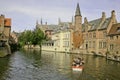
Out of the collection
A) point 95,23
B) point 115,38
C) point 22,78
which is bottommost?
point 22,78

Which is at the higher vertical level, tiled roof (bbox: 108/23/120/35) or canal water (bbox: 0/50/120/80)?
tiled roof (bbox: 108/23/120/35)

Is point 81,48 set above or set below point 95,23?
below

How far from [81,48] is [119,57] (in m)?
30.0

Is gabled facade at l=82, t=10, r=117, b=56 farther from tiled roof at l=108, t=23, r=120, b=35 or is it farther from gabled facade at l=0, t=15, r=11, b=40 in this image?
gabled facade at l=0, t=15, r=11, b=40

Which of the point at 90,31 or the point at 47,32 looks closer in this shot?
the point at 90,31

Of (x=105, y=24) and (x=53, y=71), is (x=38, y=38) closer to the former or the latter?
(x=105, y=24)

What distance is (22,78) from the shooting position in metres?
29.6

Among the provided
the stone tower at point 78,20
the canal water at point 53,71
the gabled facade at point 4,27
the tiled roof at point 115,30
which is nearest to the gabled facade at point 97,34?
the tiled roof at point 115,30

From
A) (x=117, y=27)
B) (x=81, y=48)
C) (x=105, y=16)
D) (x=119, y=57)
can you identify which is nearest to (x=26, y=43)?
(x=81, y=48)

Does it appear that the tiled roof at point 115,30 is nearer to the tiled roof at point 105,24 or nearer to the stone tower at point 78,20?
the tiled roof at point 105,24

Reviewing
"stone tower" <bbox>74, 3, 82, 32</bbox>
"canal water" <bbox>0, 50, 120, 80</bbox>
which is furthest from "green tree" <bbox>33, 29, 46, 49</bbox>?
"canal water" <bbox>0, 50, 120, 80</bbox>

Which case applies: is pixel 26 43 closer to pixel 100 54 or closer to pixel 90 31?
pixel 90 31

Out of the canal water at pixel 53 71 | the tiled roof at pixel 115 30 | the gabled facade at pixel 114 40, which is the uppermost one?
the tiled roof at pixel 115 30

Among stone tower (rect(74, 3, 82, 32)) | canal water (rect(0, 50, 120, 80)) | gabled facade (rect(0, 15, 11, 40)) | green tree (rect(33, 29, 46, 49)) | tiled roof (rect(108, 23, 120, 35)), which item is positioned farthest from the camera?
green tree (rect(33, 29, 46, 49))
